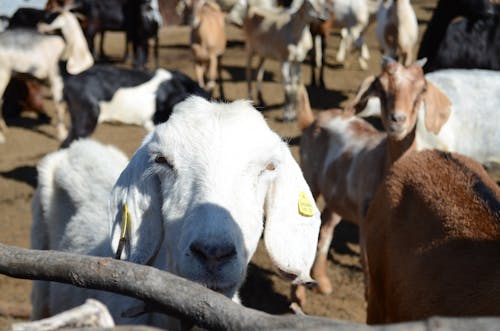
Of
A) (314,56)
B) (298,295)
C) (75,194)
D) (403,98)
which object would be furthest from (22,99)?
(75,194)

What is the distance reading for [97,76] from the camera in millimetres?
9289

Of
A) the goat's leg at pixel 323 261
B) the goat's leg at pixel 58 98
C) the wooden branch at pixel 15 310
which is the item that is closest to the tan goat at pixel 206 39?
the goat's leg at pixel 58 98

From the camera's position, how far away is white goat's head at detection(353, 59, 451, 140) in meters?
5.50

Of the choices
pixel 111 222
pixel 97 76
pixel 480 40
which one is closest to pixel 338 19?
pixel 480 40

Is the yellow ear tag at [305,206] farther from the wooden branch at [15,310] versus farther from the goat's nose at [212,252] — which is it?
the wooden branch at [15,310]

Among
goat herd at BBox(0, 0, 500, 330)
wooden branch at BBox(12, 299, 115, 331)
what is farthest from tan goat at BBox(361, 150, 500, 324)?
wooden branch at BBox(12, 299, 115, 331)

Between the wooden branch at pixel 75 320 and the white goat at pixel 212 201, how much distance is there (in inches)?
43.8

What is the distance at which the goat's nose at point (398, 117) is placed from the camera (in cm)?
546

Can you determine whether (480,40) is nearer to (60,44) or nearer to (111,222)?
(60,44)

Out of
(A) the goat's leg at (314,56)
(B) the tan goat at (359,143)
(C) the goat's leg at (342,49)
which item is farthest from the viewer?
(C) the goat's leg at (342,49)

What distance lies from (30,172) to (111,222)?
7.61 meters

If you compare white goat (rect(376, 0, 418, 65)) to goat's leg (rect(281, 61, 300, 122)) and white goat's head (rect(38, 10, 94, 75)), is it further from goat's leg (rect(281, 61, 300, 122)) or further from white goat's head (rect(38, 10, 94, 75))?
white goat's head (rect(38, 10, 94, 75))

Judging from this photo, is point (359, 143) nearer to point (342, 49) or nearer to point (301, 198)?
point (301, 198)

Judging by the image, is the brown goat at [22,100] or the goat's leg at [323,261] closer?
the goat's leg at [323,261]
